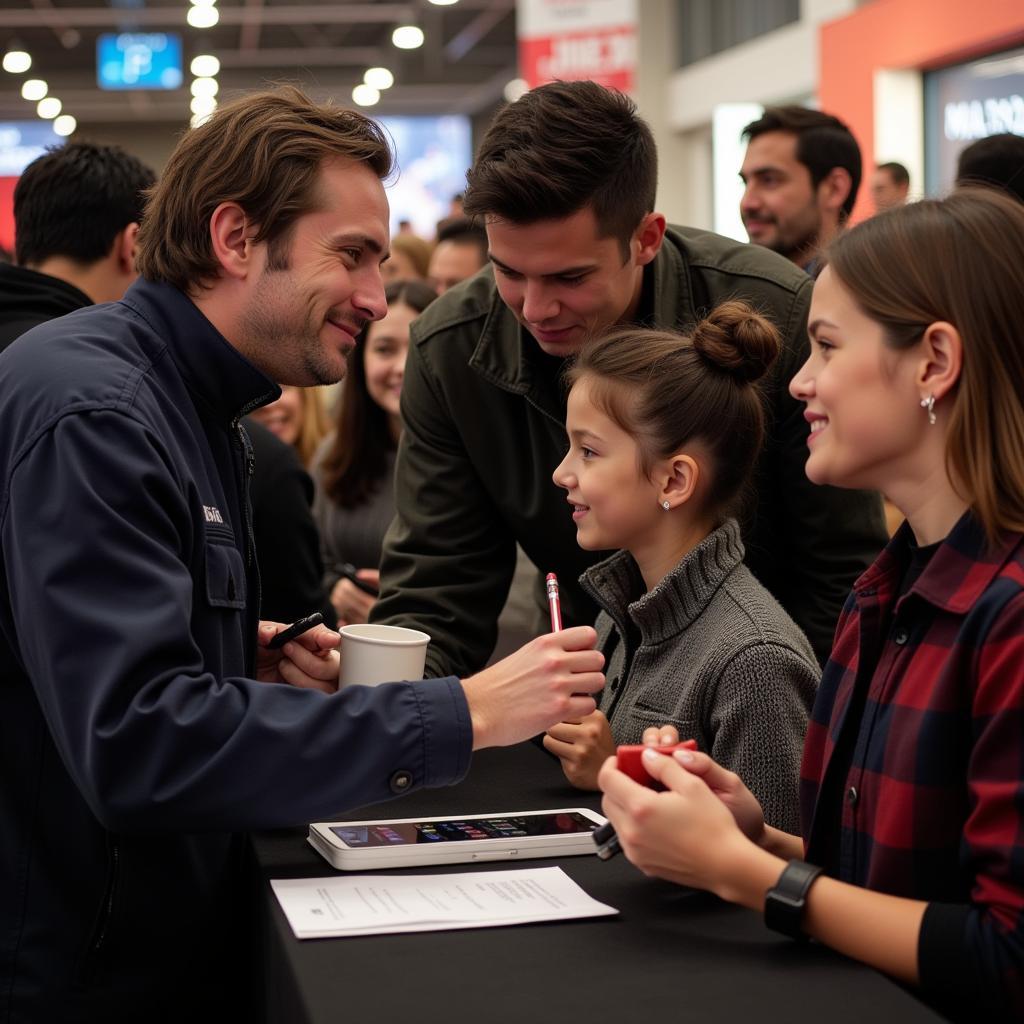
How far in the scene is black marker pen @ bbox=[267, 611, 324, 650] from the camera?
1934mm

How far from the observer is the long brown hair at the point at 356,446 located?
4.31 meters

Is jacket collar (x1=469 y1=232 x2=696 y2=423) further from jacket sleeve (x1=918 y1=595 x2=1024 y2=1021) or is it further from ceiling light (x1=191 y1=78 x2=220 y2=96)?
ceiling light (x1=191 y1=78 x2=220 y2=96)

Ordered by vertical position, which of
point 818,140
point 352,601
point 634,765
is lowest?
Result: point 352,601

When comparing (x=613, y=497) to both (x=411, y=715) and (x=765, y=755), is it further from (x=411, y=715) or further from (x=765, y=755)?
(x=411, y=715)

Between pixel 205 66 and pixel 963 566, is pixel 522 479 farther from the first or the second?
pixel 205 66

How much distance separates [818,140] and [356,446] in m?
1.87

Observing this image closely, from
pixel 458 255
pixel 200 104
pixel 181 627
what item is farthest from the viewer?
pixel 200 104

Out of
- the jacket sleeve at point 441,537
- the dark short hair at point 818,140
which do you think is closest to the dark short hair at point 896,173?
the dark short hair at point 818,140

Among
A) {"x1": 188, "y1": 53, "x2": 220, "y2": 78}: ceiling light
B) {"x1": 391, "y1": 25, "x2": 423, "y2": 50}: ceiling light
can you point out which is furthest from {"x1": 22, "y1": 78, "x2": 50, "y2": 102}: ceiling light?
{"x1": 391, "y1": 25, "x2": 423, "y2": 50}: ceiling light

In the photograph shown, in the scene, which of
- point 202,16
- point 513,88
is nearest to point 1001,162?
point 202,16

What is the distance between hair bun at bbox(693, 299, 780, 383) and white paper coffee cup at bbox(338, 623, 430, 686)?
2.16ft

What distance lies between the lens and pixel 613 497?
210cm

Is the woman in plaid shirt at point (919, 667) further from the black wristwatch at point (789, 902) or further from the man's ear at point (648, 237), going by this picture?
the man's ear at point (648, 237)

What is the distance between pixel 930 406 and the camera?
143 centimetres
